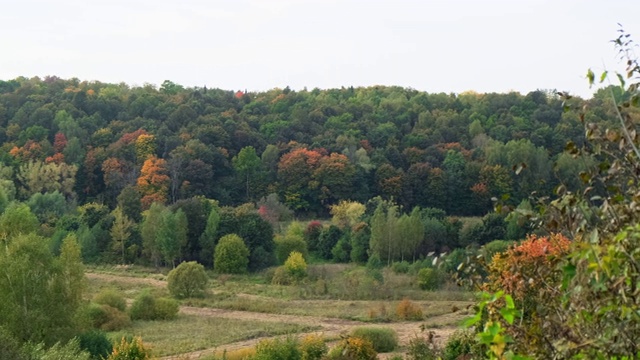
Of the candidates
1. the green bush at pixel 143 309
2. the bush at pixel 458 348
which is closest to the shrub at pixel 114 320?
the green bush at pixel 143 309

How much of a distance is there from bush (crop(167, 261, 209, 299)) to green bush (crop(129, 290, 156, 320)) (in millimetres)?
4671

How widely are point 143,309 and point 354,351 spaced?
14114 millimetres

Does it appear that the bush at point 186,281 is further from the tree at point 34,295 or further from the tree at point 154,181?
the tree at point 154,181

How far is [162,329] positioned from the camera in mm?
29219

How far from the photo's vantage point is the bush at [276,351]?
18389mm

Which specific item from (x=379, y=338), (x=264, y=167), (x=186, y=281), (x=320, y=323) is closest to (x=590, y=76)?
(x=379, y=338)

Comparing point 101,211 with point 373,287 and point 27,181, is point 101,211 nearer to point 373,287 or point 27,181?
point 27,181

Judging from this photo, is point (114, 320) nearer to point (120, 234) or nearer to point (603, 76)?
point (120, 234)

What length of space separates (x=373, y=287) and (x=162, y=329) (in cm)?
1205

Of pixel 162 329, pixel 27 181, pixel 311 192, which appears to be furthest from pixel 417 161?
pixel 162 329

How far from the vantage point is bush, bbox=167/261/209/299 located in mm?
36812

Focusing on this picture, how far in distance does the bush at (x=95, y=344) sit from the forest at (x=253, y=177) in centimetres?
61

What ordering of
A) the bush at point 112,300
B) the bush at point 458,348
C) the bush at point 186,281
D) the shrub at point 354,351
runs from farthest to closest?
the bush at point 186,281 < the bush at point 112,300 < the shrub at point 354,351 < the bush at point 458,348

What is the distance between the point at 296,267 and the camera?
41406mm
